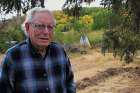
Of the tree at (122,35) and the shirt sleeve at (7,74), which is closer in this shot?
the shirt sleeve at (7,74)

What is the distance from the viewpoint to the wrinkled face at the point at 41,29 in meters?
3.29

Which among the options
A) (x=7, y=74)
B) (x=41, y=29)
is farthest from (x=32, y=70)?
(x=41, y=29)

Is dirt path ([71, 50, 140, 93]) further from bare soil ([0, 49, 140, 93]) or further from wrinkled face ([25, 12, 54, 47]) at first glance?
wrinkled face ([25, 12, 54, 47])

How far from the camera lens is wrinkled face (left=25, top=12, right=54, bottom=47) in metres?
3.29

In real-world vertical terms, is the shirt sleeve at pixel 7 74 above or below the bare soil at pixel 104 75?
above

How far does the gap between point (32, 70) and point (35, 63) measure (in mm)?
57

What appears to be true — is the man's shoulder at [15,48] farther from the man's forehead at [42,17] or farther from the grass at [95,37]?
the grass at [95,37]

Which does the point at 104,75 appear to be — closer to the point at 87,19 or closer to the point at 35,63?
the point at 87,19

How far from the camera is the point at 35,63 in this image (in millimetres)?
3367

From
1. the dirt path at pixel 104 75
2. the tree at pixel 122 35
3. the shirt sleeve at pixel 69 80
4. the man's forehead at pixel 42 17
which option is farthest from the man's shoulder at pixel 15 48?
the dirt path at pixel 104 75

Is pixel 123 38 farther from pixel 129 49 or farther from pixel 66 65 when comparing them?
pixel 66 65

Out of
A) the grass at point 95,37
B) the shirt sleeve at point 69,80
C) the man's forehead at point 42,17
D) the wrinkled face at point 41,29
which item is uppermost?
the man's forehead at point 42,17

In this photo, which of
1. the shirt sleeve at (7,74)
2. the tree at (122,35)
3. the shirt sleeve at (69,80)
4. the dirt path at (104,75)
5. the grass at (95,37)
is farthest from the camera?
the grass at (95,37)

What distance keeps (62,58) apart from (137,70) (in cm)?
1159
